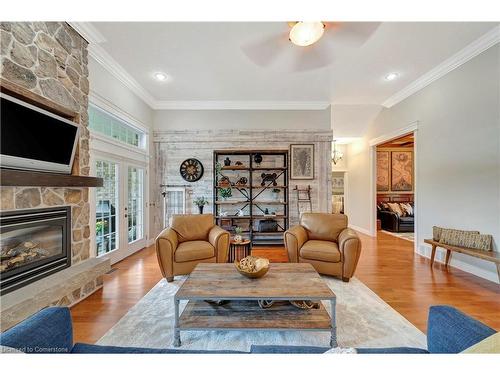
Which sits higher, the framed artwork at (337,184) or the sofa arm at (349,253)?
the framed artwork at (337,184)

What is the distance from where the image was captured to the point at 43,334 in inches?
39.2

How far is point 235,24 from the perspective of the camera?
2.57 m

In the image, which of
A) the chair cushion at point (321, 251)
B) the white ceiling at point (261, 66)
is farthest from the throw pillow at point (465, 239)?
the white ceiling at point (261, 66)

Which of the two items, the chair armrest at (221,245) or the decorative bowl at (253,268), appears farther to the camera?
the chair armrest at (221,245)

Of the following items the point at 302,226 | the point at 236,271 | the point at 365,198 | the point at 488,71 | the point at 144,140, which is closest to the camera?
the point at 236,271

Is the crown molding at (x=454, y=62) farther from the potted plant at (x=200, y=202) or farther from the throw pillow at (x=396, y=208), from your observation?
the potted plant at (x=200, y=202)

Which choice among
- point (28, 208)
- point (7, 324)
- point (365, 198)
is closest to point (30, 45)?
point (28, 208)

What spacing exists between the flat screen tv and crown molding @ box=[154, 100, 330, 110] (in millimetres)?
3024

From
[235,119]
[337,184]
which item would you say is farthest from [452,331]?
[337,184]

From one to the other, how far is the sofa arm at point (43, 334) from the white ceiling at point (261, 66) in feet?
9.63

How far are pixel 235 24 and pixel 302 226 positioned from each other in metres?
2.85

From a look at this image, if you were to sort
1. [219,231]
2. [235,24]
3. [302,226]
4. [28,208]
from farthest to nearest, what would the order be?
[302,226]
[219,231]
[235,24]
[28,208]

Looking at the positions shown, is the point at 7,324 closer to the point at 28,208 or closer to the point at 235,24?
the point at 28,208

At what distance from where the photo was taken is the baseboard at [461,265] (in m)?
2.96
